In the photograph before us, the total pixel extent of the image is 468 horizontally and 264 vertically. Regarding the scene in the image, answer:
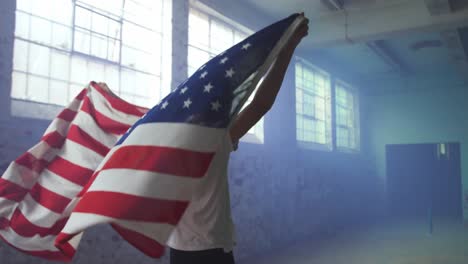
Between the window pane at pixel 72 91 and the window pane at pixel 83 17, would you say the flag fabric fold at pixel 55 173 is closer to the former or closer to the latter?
the window pane at pixel 72 91

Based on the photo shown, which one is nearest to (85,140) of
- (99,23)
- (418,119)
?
(99,23)

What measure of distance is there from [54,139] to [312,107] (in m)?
6.34

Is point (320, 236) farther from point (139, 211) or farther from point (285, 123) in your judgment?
point (139, 211)

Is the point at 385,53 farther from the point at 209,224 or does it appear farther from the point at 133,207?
the point at 133,207

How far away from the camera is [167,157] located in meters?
1.16

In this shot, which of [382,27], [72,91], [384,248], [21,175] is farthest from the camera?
[384,248]

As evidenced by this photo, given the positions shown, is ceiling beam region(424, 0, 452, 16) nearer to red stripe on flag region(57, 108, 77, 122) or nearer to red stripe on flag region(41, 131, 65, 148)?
red stripe on flag region(57, 108, 77, 122)

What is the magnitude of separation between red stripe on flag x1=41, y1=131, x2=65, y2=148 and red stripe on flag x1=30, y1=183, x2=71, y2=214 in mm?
221

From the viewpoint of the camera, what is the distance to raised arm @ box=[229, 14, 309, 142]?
1462 millimetres

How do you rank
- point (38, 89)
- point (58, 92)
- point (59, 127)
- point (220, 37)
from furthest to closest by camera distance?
point (220, 37)
point (58, 92)
point (38, 89)
point (59, 127)

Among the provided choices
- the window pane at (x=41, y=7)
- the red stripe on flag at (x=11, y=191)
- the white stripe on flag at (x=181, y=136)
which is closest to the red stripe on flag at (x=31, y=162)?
the red stripe on flag at (x=11, y=191)

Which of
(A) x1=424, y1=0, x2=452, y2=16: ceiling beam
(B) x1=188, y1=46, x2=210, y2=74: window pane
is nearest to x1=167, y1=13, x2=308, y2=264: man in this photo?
(B) x1=188, y1=46, x2=210, y2=74: window pane

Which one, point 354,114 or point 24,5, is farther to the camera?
point 354,114

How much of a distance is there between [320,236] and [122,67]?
4.89 meters
